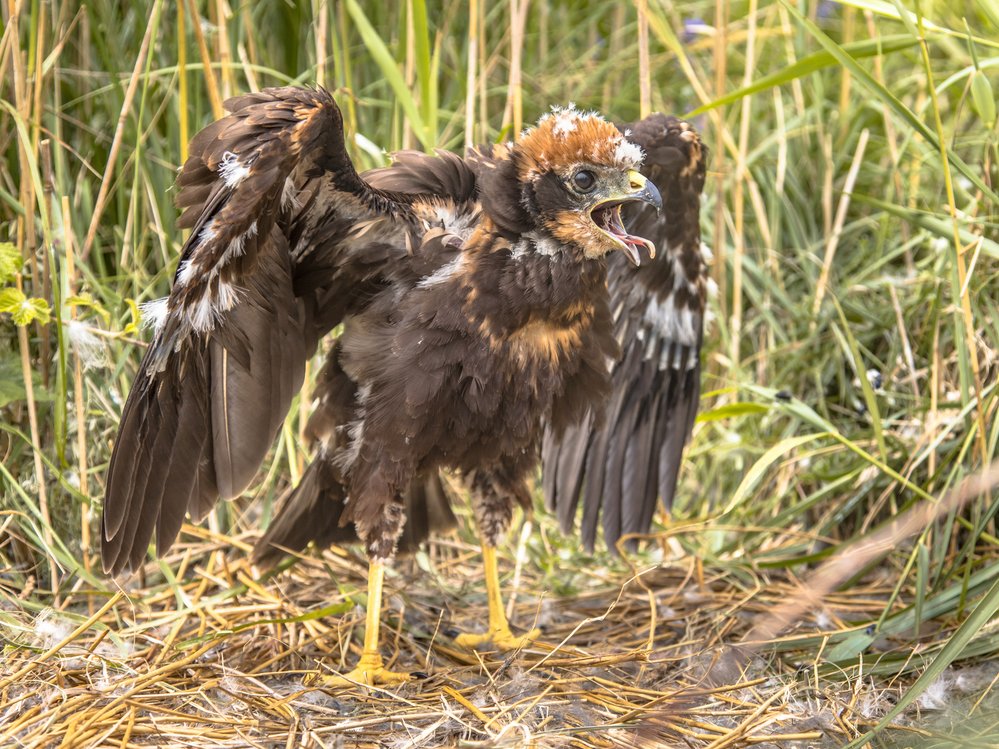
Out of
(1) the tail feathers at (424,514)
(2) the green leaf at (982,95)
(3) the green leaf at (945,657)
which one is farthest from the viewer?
(1) the tail feathers at (424,514)

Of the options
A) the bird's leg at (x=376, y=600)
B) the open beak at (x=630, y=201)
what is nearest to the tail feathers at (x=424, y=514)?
the bird's leg at (x=376, y=600)

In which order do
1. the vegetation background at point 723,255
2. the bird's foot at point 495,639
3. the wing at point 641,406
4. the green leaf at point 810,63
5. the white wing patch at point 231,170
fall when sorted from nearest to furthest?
the white wing patch at point 231,170 → the green leaf at point 810,63 → the vegetation background at point 723,255 → the bird's foot at point 495,639 → the wing at point 641,406

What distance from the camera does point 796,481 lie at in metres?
3.69

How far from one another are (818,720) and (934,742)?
0.29 metres

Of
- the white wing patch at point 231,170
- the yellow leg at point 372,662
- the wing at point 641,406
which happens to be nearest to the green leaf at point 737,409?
the wing at point 641,406

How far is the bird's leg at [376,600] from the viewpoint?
9.53 feet

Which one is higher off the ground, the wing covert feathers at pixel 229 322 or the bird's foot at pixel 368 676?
the wing covert feathers at pixel 229 322

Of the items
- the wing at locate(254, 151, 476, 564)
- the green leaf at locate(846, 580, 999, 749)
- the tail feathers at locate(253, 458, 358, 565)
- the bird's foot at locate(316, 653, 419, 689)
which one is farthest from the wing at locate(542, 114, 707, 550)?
the green leaf at locate(846, 580, 999, 749)

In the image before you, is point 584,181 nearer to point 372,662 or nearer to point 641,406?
point 641,406

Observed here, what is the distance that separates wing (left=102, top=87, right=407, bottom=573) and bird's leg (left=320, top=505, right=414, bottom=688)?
0.38m

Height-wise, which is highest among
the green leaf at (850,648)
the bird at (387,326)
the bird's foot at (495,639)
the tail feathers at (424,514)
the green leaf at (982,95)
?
the green leaf at (982,95)

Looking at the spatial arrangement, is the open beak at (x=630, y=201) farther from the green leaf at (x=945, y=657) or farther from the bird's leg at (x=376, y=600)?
the green leaf at (x=945, y=657)

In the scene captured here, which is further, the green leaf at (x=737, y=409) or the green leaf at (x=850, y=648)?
the green leaf at (x=737, y=409)

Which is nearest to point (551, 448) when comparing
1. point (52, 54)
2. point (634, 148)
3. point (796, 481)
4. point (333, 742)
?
point (796, 481)
